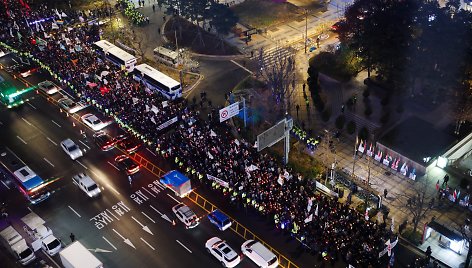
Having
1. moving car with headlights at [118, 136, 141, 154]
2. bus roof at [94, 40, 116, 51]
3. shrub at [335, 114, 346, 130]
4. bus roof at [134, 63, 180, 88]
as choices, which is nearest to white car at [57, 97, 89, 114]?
bus roof at [134, 63, 180, 88]

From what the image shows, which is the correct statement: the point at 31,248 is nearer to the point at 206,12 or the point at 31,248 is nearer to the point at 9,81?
the point at 9,81

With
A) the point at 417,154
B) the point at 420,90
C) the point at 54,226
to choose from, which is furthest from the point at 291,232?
the point at 420,90

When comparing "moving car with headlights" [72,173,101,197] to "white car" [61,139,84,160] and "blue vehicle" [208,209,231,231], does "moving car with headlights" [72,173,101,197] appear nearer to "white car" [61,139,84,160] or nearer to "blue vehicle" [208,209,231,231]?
"white car" [61,139,84,160]

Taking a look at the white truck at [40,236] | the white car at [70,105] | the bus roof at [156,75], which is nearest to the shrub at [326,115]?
the bus roof at [156,75]

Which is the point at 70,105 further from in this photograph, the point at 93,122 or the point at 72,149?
the point at 72,149

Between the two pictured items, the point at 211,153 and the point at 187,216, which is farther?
the point at 211,153

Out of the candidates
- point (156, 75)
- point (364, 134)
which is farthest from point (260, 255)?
point (156, 75)
